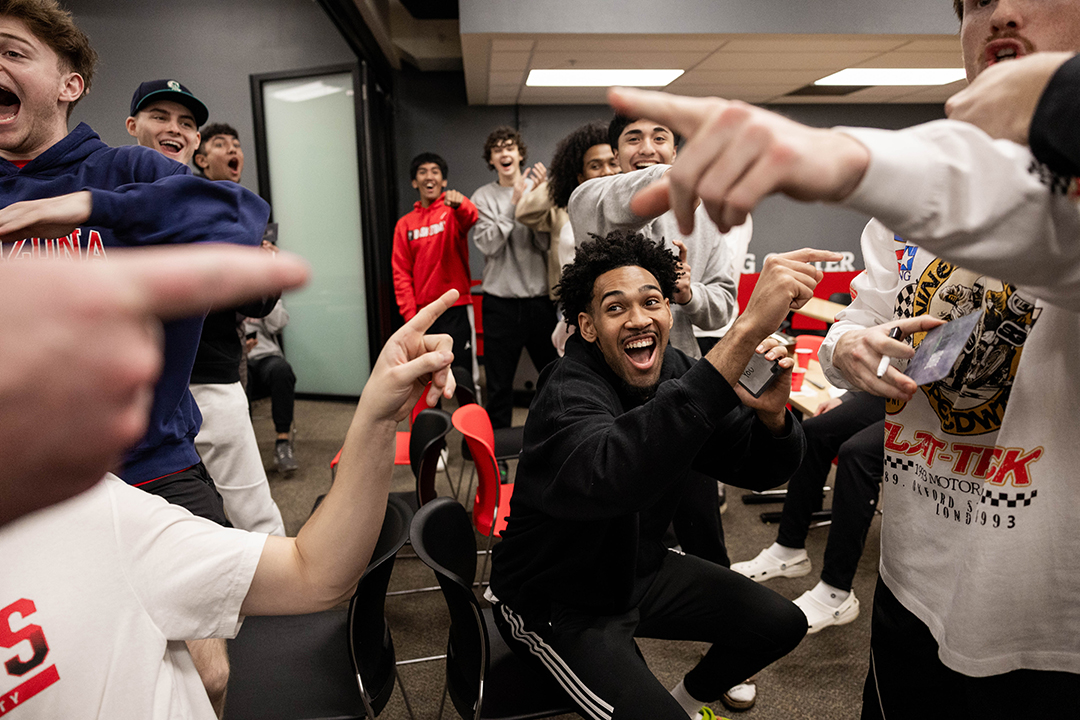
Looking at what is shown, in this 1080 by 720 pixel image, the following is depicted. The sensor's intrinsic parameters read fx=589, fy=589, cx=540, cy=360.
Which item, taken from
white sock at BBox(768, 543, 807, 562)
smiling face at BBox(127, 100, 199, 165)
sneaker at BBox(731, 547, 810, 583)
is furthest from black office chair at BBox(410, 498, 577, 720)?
smiling face at BBox(127, 100, 199, 165)

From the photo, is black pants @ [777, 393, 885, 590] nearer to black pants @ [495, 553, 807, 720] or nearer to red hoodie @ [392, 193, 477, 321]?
black pants @ [495, 553, 807, 720]

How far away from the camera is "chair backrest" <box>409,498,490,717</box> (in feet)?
4.02

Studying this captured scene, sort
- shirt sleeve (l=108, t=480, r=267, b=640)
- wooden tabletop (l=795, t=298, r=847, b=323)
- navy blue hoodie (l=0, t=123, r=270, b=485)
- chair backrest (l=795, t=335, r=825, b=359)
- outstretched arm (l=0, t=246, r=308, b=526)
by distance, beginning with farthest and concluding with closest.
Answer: wooden tabletop (l=795, t=298, r=847, b=323), chair backrest (l=795, t=335, r=825, b=359), navy blue hoodie (l=0, t=123, r=270, b=485), shirt sleeve (l=108, t=480, r=267, b=640), outstretched arm (l=0, t=246, r=308, b=526)

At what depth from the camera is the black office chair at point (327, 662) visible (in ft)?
4.28

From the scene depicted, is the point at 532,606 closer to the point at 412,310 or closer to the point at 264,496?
the point at 264,496

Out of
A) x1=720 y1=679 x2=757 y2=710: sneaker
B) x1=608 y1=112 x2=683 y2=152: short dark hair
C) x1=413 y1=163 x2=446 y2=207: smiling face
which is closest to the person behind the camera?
x1=720 y1=679 x2=757 y2=710: sneaker

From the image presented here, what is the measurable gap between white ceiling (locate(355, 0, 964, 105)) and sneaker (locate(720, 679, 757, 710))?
4144 millimetres

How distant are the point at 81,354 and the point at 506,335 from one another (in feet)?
11.5

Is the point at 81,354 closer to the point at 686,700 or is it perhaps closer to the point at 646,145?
the point at 686,700

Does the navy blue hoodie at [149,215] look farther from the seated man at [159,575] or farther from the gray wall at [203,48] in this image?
the gray wall at [203,48]

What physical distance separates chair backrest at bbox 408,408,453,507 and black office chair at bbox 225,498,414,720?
55 centimetres

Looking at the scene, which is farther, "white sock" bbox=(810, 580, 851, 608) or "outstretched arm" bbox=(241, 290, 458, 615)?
"white sock" bbox=(810, 580, 851, 608)

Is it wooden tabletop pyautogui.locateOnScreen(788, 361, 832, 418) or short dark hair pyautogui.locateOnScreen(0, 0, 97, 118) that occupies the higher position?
short dark hair pyautogui.locateOnScreen(0, 0, 97, 118)

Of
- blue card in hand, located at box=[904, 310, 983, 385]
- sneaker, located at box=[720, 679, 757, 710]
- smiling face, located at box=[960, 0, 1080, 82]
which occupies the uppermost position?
smiling face, located at box=[960, 0, 1080, 82]
